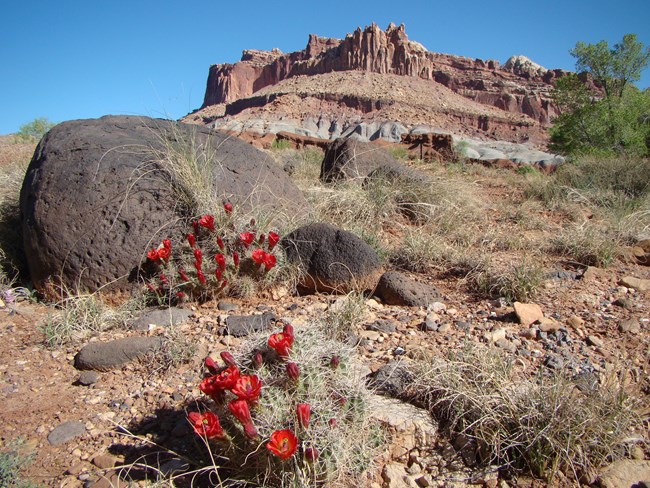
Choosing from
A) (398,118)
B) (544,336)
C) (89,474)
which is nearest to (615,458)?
(544,336)

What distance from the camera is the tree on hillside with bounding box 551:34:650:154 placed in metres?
14.7

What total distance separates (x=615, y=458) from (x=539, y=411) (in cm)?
33

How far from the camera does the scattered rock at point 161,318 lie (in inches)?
120

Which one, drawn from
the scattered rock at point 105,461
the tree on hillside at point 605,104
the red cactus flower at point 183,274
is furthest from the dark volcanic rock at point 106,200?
the tree on hillside at point 605,104

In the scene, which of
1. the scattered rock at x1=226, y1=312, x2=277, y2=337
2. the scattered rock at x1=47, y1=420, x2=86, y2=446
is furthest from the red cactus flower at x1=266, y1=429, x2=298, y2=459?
the scattered rock at x1=226, y1=312, x2=277, y2=337

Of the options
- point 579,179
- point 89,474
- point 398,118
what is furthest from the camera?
point 398,118

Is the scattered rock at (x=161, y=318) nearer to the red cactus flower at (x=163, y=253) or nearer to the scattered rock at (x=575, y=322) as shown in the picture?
the red cactus flower at (x=163, y=253)

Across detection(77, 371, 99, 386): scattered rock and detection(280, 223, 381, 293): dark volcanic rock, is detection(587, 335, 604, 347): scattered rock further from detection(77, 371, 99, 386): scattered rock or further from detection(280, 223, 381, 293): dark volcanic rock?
detection(77, 371, 99, 386): scattered rock

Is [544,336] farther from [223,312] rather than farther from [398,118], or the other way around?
[398,118]

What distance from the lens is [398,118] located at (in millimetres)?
53531

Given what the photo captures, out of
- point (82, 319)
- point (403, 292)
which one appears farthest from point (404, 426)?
point (82, 319)

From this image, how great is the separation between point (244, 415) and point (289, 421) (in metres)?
0.20

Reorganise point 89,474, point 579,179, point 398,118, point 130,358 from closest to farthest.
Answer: point 89,474
point 130,358
point 579,179
point 398,118

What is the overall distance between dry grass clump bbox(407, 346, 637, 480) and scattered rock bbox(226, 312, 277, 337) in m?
1.19
